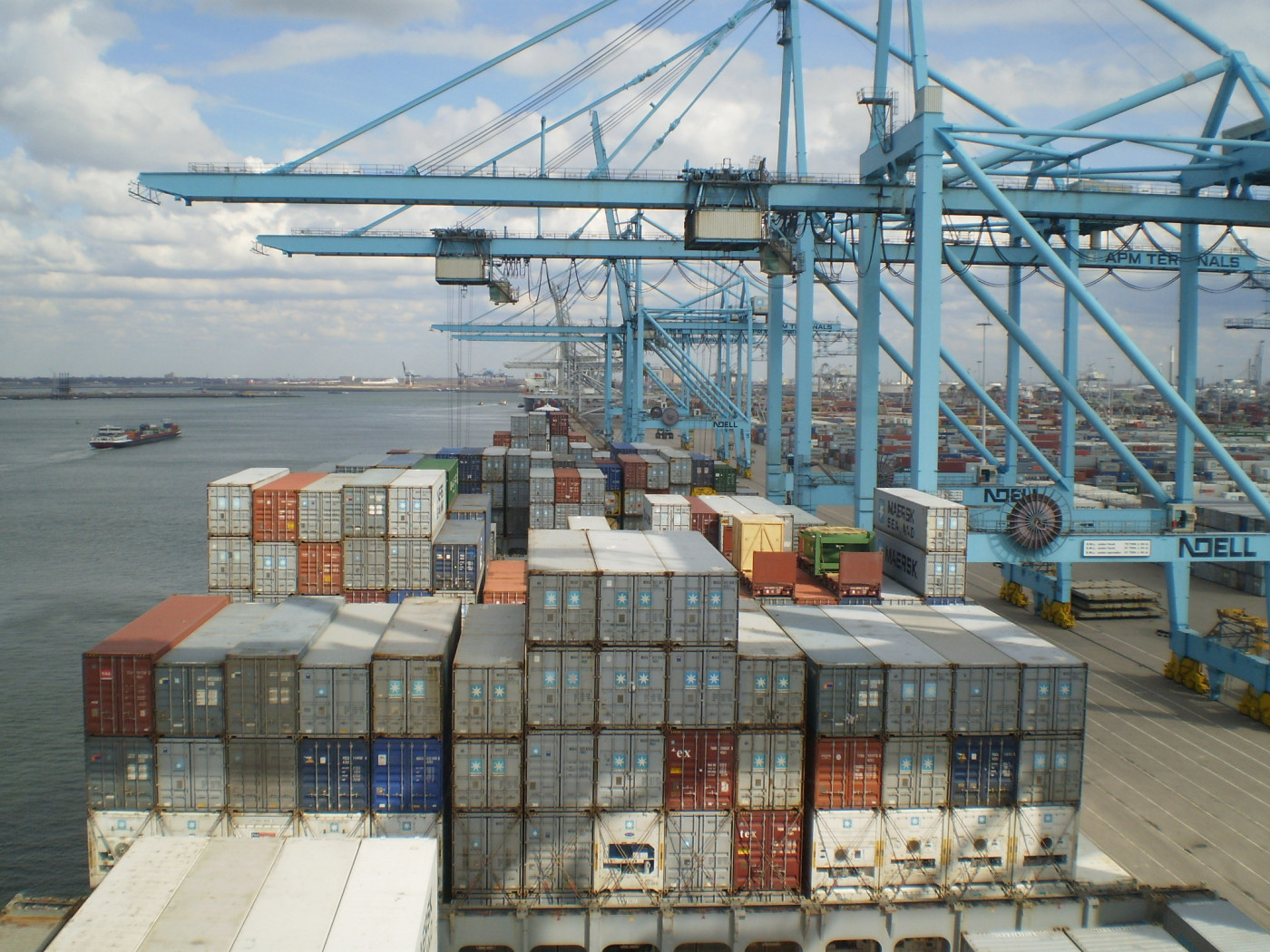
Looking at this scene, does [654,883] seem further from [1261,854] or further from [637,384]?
[637,384]

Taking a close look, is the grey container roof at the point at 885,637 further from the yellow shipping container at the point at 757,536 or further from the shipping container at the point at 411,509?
the shipping container at the point at 411,509

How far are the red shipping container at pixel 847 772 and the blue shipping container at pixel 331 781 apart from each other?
639 centimetres

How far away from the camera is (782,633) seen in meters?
15.0

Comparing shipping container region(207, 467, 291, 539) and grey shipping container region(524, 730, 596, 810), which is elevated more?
shipping container region(207, 467, 291, 539)

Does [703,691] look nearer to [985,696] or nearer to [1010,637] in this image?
[985,696]

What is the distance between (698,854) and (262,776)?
20.5ft

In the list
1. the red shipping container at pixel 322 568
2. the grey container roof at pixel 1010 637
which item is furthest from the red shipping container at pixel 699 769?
the red shipping container at pixel 322 568

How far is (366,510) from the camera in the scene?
19.4 m

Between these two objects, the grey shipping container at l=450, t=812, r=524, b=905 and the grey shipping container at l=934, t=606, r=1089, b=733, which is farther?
the grey shipping container at l=934, t=606, r=1089, b=733

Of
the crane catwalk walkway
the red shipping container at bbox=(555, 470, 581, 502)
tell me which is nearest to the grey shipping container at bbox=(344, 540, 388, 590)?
the red shipping container at bbox=(555, 470, 581, 502)

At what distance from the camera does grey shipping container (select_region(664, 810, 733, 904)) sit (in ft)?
43.6

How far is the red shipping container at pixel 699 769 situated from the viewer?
13250 millimetres

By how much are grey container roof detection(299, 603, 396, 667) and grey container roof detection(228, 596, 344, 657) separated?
149 mm

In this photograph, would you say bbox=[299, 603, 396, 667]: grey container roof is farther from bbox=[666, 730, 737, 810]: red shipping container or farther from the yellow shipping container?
the yellow shipping container
